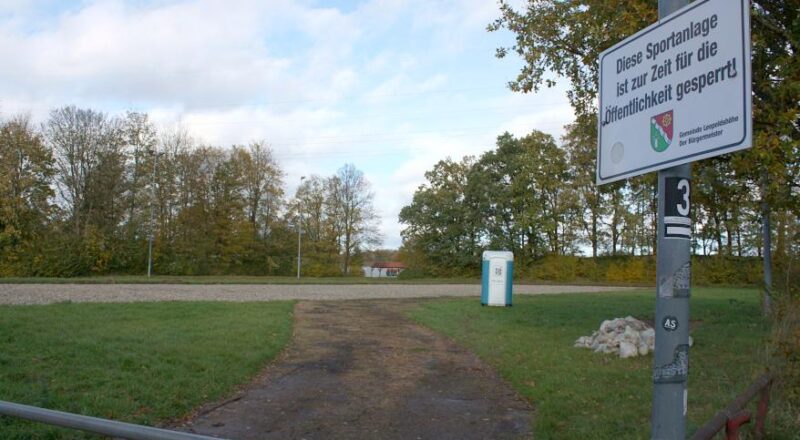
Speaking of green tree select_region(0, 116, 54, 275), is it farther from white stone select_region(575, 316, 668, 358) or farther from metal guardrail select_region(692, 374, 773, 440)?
metal guardrail select_region(692, 374, 773, 440)

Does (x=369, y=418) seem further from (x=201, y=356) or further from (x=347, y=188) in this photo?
(x=347, y=188)

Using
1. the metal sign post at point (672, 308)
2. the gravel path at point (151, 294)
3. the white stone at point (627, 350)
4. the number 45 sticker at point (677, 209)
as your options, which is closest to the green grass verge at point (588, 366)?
the white stone at point (627, 350)

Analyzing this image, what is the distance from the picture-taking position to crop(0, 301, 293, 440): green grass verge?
6.31m

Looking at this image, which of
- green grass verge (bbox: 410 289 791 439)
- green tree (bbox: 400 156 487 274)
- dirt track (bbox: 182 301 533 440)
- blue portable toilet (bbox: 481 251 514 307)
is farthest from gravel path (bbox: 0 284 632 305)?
green tree (bbox: 400 156 487 274)

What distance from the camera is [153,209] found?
49.2m

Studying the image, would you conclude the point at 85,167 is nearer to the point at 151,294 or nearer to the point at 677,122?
the point at 151,294

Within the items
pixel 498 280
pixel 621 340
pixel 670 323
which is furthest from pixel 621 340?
pixel 498 280

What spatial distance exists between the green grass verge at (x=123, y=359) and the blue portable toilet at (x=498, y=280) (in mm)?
8404

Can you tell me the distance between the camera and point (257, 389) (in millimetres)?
7941

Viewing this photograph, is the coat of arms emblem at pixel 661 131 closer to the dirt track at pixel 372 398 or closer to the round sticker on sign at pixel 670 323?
the round sticker on sign at pixel 670 323

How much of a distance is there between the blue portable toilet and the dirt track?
8237mm

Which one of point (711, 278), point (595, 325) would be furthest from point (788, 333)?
point (711, 278)

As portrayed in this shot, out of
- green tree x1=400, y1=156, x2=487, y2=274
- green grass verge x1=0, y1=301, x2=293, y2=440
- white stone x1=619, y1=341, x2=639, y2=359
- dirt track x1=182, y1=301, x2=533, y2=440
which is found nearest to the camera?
dirt track x1=182, y1=301, x2=533, y2=440

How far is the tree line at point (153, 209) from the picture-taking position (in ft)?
142
